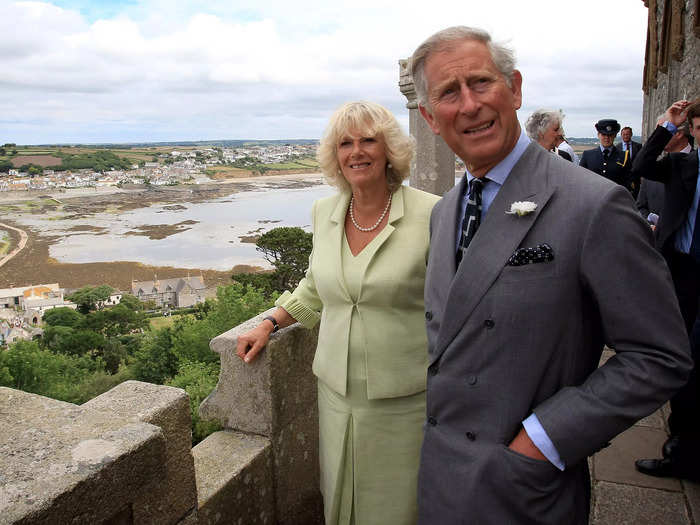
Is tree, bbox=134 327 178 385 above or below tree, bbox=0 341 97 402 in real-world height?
above

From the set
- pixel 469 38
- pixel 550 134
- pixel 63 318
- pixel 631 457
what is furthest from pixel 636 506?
pixel 63 318

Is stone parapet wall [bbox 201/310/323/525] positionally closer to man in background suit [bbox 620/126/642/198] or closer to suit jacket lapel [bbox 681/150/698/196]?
suit jacket lapel [bbox 681/150/698/196]

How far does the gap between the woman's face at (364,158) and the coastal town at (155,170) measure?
84.2 meters

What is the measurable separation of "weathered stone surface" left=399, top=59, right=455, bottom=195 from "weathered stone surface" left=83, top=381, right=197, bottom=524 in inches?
231

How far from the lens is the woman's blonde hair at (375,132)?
198cm

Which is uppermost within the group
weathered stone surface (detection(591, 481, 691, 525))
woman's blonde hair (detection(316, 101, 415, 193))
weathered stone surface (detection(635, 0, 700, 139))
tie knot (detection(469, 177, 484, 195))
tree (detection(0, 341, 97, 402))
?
weathered stone surface (detection(635, 0, 700, 139))

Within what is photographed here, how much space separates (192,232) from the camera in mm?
59688

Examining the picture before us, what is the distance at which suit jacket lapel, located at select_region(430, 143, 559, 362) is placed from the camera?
3.87ft

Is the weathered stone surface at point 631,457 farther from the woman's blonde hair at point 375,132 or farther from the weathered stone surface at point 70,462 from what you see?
the weathered stone surface at point 70,462

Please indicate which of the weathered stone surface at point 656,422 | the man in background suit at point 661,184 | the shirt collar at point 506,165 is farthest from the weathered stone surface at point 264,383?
the man in background suit at point 661,184

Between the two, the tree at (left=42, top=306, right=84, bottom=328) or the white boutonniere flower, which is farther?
the tree at (left=42, top=306, right=84, bottom=328)

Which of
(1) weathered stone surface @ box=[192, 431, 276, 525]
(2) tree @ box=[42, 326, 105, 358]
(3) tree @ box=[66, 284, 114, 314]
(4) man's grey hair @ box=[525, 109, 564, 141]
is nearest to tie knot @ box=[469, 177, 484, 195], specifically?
(1) weathered stone surface @ box=[192, 431, 276, 525]

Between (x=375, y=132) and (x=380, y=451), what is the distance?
1.13 m

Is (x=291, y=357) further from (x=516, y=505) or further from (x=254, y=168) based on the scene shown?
(x=254, y=168)
